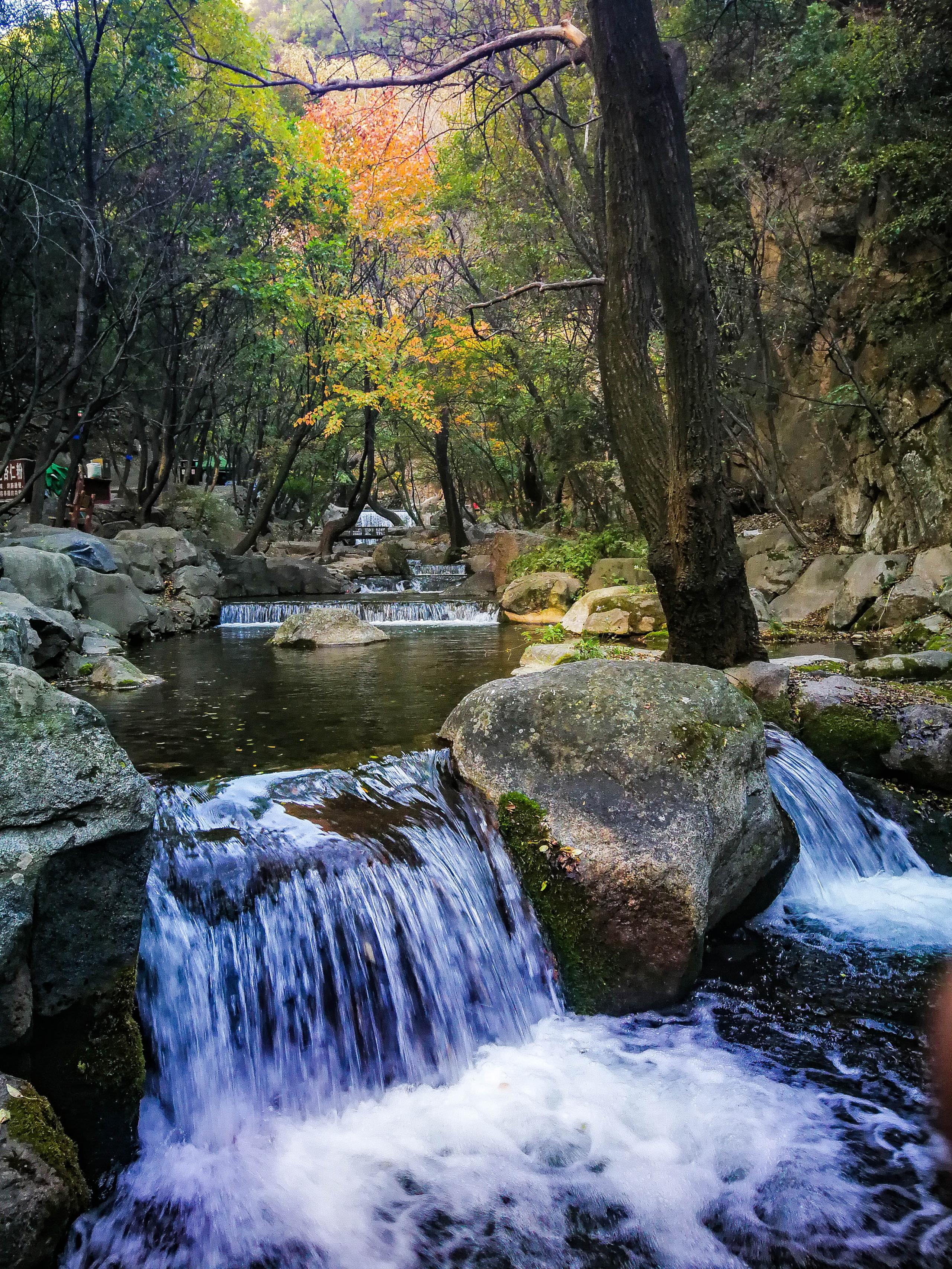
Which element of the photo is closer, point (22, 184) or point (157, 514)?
point (22, 184)

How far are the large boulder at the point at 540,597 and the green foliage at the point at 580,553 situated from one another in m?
0.81

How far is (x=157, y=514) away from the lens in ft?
76.9

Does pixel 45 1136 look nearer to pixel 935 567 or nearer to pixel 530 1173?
pixel 530 1173

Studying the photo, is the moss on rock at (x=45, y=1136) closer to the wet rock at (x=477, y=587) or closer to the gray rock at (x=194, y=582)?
the gray rock at (x=194, y=582)

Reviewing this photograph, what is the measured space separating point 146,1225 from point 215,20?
64.1ft

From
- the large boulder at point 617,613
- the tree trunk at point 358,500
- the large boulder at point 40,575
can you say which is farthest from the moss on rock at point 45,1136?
the tree trunk at point 358,500

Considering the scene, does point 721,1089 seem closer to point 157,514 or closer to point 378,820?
point 378,820

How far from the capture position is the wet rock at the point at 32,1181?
7.23 ft

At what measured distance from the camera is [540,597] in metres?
16.5

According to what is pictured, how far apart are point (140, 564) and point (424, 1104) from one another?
1450 centimetres

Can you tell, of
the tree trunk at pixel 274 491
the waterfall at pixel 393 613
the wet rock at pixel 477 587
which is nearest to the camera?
the waterfall at pixel 393 613

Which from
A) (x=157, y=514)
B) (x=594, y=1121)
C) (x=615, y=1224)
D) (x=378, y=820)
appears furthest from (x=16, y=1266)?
(x=157, y=514)

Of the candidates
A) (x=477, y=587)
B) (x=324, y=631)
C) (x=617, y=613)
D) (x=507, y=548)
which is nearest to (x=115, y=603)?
(x=324, y=631)

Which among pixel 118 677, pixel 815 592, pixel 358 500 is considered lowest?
pixel 118 677
